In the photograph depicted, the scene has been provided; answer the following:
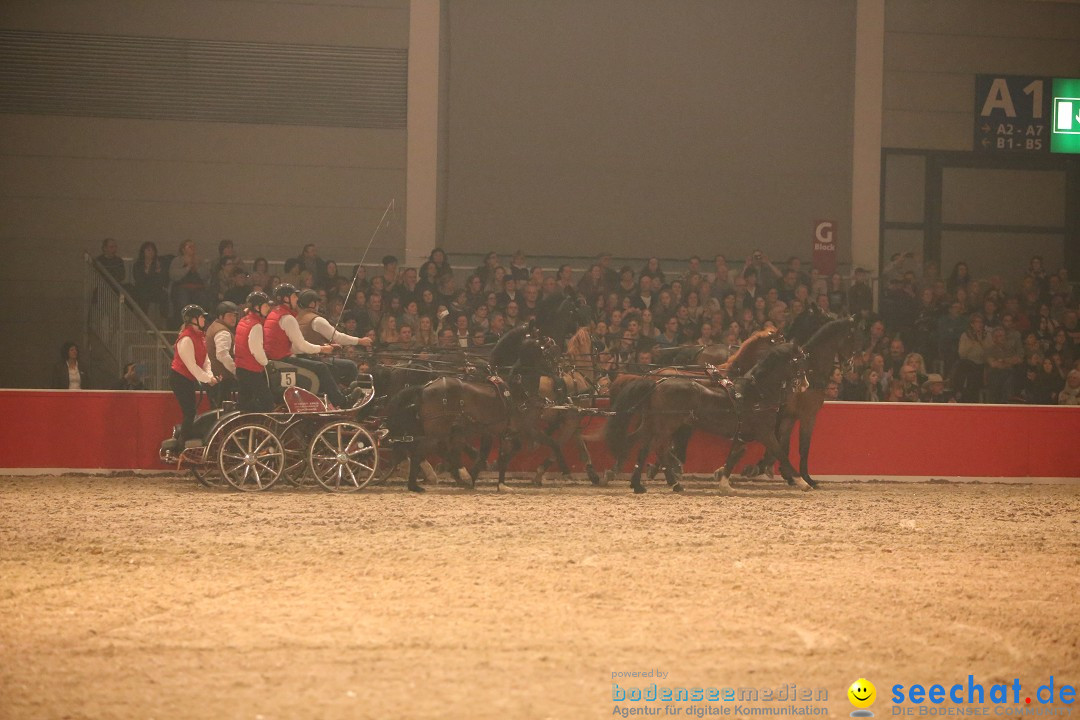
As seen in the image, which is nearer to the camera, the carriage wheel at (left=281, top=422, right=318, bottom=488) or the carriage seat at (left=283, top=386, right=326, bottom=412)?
the carriage seat at (left=283, top=386, right=326, bottom=412)

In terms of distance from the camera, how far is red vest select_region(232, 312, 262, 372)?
13.1 metres

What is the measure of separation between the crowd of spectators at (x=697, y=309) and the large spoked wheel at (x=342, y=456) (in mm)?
2085

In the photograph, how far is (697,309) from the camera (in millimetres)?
17641

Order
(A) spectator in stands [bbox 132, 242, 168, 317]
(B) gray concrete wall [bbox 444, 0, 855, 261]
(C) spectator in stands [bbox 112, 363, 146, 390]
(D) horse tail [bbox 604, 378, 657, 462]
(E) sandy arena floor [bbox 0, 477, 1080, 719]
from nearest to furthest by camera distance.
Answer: (E) sandy arena floor [bbox 0, 477, 1080, 719]
(D) horse tail [bbox 604, 378, 657, 462]
(C) spectator in stands [bbox 112, 363, 146, 390]
(A) spectator in stands [bbox 132, 242, 168, 317]
(B) gray concrete wall [bbox 444, 0, 855, 261]

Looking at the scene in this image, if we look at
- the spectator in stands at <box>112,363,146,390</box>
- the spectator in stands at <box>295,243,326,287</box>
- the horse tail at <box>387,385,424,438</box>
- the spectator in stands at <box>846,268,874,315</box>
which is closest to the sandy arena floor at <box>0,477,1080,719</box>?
the horse tail at <box>387,385,424,438</box>

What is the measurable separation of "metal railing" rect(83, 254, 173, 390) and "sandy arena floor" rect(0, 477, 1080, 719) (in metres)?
4.51

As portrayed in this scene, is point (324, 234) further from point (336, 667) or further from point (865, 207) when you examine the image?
point (336, 667)

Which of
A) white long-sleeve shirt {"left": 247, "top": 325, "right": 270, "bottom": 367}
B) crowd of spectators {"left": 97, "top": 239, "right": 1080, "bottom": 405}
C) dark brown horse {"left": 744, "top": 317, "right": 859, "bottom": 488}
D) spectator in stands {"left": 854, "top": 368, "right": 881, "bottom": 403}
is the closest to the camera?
white long-sleeve shirt {"left": 247, "top": 325, "right": 270, "bottom": 367}

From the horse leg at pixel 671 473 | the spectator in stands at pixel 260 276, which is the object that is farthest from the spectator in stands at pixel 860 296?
the spectator in stands at pixel 260 276

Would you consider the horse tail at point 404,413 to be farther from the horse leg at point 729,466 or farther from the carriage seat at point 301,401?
the horse leg at point 729,466

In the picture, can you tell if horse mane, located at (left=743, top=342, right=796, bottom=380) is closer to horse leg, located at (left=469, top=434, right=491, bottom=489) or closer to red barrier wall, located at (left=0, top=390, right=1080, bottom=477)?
red barrier wall, located at (left=0, top=390, right=1080, bottom=477)

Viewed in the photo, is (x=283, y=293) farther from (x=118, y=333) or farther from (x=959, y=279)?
(x=959, y=279)

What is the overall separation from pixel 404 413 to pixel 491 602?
604cm

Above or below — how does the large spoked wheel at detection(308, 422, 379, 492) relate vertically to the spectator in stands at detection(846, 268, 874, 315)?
below
